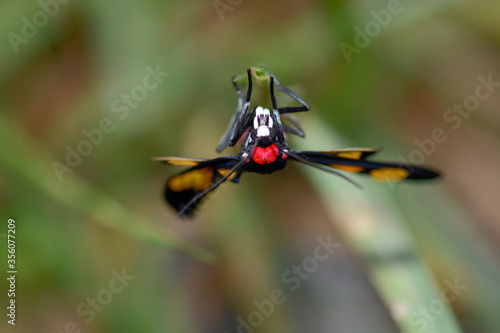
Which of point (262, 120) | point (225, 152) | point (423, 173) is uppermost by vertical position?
point (225, 152)

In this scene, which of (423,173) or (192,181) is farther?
(192,181)

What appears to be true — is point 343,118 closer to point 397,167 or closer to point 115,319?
point 397,167

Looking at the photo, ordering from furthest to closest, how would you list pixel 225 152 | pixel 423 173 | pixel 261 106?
pixel 225 152 < pixel 261 106 < pixel 423 173

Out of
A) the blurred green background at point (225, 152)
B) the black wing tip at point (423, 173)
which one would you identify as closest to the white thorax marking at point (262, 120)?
the black wing tip at point (423, 173)

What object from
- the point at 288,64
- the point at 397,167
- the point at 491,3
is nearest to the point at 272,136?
the point at 397,167

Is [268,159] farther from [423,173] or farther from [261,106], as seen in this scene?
[423,173]

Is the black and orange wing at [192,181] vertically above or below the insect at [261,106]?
below

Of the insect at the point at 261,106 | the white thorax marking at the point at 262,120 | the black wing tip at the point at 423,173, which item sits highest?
the insect at the point at 261,106

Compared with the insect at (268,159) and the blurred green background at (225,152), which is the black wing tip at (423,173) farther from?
the blurred green background at (225,152)

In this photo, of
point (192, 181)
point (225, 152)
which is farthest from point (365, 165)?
point (225, 152)
